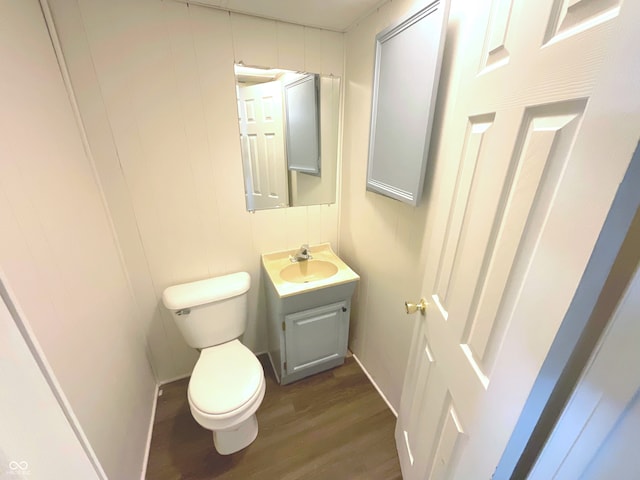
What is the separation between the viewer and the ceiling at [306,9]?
3.87ft

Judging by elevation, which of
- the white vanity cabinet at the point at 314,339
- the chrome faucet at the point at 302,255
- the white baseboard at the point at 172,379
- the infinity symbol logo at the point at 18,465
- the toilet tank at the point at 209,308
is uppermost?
the infinity symbol logo at the point at 18,465

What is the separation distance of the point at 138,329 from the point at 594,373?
186 cm

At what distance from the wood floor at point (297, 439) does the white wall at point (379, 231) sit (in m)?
0.21

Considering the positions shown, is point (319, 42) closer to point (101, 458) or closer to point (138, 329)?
point (138, 329)

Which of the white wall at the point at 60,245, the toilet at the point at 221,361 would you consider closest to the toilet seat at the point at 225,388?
the toilet at the point at 221,361

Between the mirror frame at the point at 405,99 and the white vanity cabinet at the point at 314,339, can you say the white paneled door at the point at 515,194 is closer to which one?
the mirror frame at the point at 405,99

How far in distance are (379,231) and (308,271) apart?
23.4 inches

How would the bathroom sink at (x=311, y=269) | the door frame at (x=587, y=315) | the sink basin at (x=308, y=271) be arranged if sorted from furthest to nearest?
the sink basin at (x=308, y=271) < the bathroom sink at (x=311, y=269) < the door frame at (x=587, y=315)

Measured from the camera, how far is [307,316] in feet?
5.23

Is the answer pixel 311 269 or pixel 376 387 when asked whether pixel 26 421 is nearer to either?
pixel 311 269

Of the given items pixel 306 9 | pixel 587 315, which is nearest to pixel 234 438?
pixel 587 315

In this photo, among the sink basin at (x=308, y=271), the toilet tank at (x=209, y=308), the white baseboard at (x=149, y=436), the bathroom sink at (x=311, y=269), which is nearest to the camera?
the white baseboard at (x=149, y=436)

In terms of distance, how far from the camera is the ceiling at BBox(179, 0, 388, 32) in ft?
3.87

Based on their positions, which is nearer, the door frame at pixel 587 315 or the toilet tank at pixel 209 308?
the door frame at pixel 587 315
